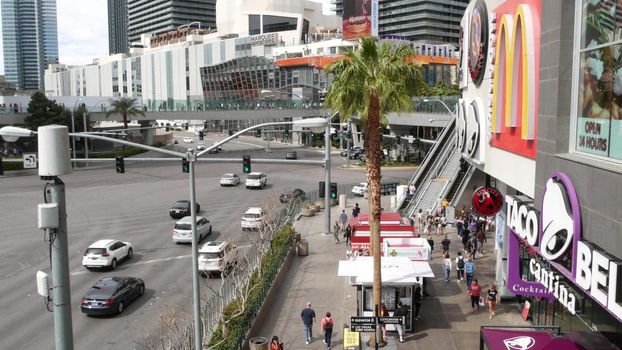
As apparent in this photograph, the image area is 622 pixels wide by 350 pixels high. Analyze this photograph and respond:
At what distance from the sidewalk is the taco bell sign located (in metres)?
6.96

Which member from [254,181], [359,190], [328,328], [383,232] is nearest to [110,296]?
[328,328]

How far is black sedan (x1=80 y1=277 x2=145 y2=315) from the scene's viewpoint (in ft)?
73.6

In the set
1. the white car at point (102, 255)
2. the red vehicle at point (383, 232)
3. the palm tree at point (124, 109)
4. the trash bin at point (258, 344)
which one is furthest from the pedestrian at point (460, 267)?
the palm tree at point (124, 109)

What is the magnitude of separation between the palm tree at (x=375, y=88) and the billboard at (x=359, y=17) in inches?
4314

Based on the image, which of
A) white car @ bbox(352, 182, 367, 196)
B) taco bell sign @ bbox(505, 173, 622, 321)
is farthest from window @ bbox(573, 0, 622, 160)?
white car @ bbox(352, 182, 367, 196)

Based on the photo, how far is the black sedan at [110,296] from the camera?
22.4 meters

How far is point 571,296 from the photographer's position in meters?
11.9

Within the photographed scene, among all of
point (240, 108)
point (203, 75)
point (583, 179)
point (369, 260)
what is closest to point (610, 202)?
point (583, 179)

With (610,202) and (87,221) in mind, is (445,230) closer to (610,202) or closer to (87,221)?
(87,221)

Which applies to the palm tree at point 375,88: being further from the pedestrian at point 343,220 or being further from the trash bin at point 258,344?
the pedestrian at point 343,220

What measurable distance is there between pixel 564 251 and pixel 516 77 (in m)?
7.50

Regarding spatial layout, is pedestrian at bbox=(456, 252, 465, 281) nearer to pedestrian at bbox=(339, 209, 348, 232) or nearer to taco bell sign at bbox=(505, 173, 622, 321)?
pedestrian at bbox=(339, 209, 348, 232)

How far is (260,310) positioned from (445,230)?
2019cm

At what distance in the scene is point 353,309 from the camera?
23984mm
